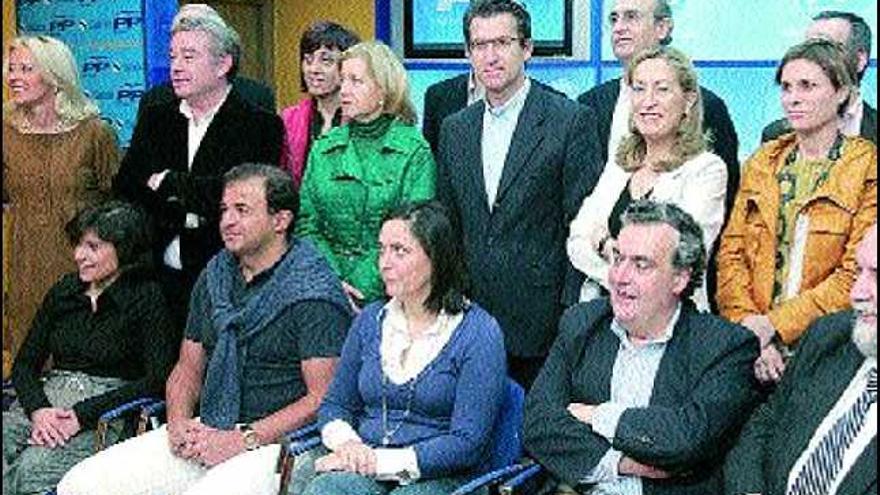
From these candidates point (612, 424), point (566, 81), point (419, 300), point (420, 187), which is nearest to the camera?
point (612, 424)

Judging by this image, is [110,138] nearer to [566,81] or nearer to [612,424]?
[612,424]

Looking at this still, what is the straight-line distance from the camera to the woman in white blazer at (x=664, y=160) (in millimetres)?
3115

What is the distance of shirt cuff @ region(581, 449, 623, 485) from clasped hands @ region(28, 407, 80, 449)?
60.2 inches

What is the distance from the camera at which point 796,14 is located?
5727mm

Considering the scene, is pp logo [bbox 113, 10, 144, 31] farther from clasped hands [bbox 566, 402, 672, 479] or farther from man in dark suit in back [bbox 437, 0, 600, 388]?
clasped hands [bbox 566, 402, 672, 479]

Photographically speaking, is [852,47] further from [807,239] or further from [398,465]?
[398,465]

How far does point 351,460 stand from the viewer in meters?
3.01

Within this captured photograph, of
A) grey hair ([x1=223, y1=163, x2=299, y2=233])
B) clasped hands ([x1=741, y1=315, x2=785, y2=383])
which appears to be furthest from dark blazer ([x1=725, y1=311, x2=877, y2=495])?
grey hair ([x1=223, y1=163, x2=299, y2=233])

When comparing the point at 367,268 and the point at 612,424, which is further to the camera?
the point at 367,268

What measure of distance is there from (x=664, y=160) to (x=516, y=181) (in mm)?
468

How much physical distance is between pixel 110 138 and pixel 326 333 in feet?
3.58

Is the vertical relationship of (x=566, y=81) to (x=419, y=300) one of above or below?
above

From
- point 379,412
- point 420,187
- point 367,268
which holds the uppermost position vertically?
point 420,187

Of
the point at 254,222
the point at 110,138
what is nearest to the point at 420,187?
the point at 254,222
